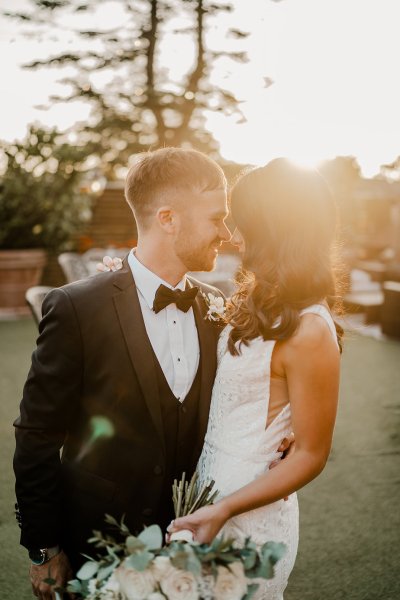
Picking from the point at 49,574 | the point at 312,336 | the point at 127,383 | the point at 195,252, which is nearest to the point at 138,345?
the point at 127,383

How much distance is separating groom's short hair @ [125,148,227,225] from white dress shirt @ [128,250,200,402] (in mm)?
189

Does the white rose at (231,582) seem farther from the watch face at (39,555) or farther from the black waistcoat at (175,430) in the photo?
the watch face at (39,555)

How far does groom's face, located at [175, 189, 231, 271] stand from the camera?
1774 mm

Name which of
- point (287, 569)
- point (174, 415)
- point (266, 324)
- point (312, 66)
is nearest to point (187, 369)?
point (174, 415)

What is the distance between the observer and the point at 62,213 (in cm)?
1031

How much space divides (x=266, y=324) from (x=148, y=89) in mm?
10905

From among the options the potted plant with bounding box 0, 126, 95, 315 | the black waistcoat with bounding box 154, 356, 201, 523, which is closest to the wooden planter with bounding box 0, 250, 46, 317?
the potted plant with bounding box 0, 126, 95, 315

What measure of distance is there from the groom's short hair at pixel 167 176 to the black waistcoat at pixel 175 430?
51cm

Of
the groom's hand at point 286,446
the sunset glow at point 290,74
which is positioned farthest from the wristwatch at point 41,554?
the sunset glow at point 290,74

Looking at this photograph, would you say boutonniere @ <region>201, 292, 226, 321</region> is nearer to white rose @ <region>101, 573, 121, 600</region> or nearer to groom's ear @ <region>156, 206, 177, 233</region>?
groom's ear @ <region>156, 206, 177, 233</region>

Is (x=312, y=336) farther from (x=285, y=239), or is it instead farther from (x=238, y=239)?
(x=238, y=239)

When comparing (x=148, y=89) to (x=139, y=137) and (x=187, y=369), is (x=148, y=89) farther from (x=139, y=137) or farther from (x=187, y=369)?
(x=187, y=369)

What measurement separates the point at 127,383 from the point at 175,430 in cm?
21

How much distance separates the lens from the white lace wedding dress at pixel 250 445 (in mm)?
1605
